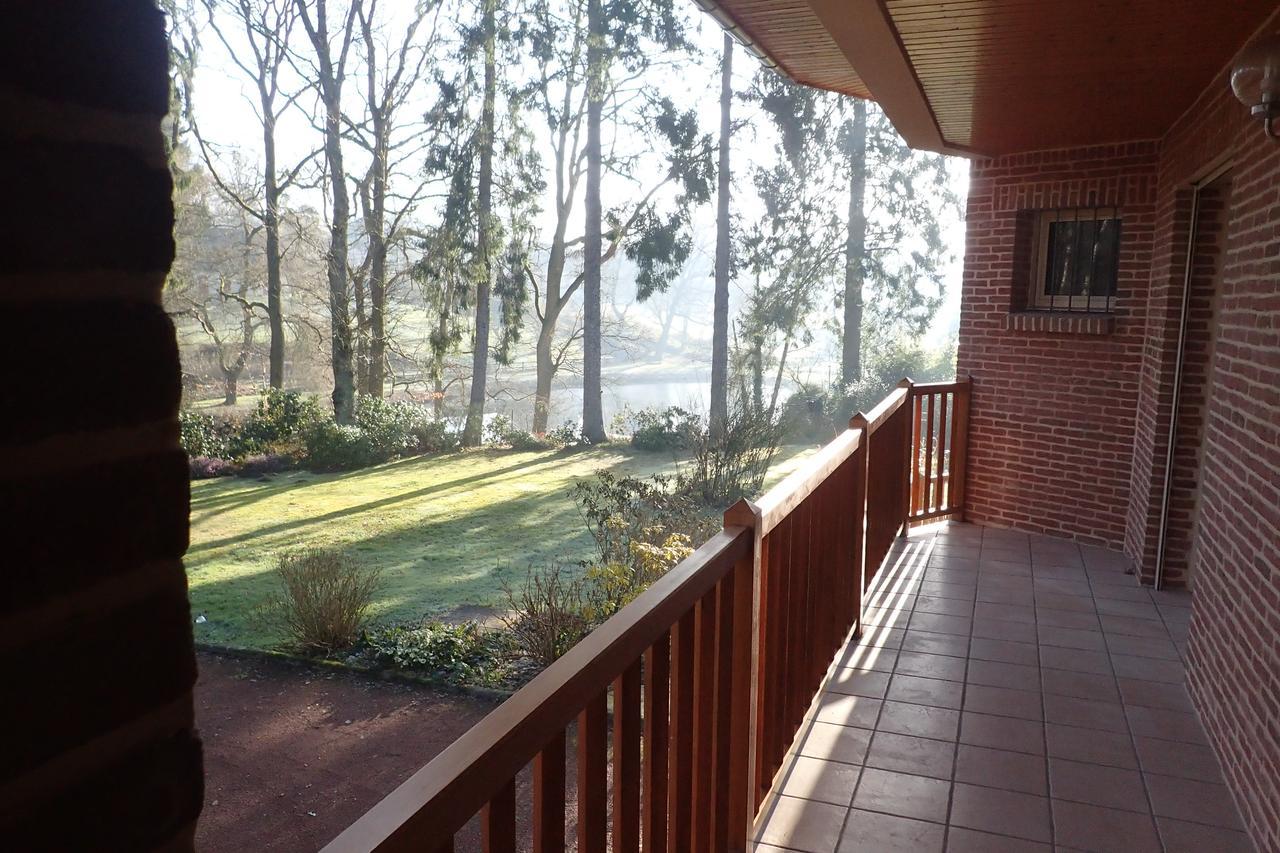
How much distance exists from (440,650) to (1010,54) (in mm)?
5056

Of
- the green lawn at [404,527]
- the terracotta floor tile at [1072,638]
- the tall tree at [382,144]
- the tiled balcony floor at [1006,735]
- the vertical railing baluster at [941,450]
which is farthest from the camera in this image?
the tall tree at [382,144]

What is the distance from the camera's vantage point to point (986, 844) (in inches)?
107

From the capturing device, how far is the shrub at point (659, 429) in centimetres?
1659

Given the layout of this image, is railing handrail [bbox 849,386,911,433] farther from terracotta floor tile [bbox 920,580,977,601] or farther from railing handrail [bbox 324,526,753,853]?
railing handrail [bbox 324,526,753,853]

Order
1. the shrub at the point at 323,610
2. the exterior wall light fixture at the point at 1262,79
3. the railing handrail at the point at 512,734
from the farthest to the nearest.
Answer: the shrub at the point at 323,610 < the exterior wall light fixture at the point at 1262,79 < the railing handrail at the point at 512,734

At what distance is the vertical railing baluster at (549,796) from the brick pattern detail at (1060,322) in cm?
569

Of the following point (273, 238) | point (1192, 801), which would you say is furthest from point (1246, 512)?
point (273, 238)

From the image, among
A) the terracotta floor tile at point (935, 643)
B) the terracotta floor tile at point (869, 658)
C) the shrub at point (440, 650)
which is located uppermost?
the terracotta floor tile at point (935, 643)

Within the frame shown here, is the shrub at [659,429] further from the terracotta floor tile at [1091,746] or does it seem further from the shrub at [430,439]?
the terracotta floor tile at [1091,746]

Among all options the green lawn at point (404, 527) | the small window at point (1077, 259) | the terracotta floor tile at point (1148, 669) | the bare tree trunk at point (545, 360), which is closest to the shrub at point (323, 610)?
the green lawn at point (404, 527)

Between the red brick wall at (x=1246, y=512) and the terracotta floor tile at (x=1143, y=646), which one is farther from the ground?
the red brick wall at (x=1246, y=512)

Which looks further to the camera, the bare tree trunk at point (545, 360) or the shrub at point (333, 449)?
the bare tree trunk at point (545, 360)

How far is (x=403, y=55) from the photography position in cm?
1788

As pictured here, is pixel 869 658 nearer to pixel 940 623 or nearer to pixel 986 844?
pixel 940 623
